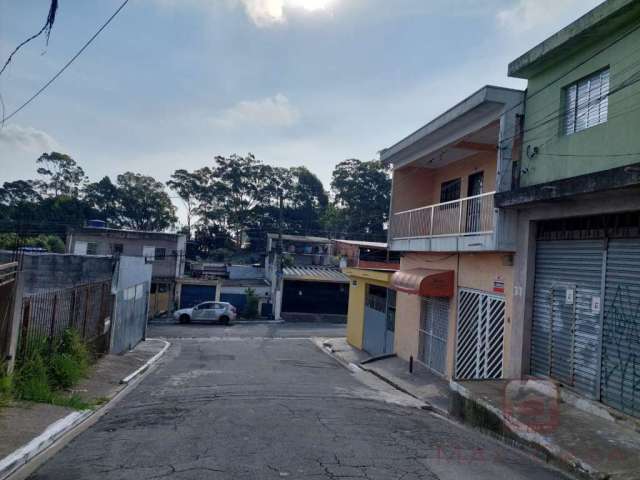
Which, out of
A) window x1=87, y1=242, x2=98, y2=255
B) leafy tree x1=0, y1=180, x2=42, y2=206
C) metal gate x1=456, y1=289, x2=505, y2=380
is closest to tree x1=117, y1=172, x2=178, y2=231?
leafy tree x1=0, y1=180, x2=42, y2=206

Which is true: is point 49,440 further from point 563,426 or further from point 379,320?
point 379,320

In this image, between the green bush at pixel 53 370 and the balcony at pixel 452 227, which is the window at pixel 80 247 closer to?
the balcony at pixel 452 227

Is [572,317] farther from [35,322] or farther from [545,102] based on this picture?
[35,322]

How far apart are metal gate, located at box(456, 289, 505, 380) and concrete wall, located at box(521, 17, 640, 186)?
2.96 meters

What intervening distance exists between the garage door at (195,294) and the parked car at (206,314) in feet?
17.4

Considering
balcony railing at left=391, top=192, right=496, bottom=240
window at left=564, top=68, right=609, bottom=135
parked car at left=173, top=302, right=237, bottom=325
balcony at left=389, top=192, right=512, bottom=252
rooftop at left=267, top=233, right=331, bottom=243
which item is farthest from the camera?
rooftop at left=267, top=233, right=331, bottom=243

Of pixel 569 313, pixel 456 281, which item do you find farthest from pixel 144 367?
pixel 569 313

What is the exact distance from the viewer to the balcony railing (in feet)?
36.9

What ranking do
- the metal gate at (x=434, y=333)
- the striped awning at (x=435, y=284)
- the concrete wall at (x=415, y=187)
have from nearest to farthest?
1. the striped awning at (x=435, y=284)
2. the metal gate at (x=434, y=333)
3. the concrete wall at (x=415, y=187)

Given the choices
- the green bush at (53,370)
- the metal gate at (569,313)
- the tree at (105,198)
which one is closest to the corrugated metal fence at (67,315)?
the green bush at (53,370)

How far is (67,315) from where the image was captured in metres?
11.2

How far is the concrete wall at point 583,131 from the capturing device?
307 inches

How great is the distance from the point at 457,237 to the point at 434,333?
11.8 ft

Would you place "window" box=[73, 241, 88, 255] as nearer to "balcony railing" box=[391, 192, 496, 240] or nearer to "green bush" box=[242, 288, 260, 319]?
"green bush" box=[242, 288, 260, 319]
